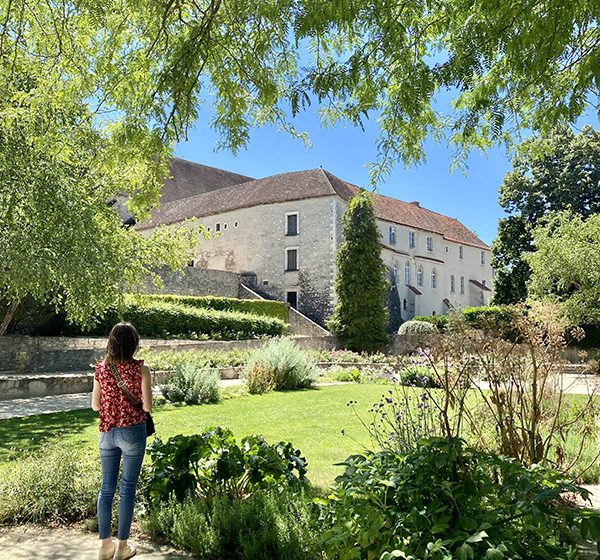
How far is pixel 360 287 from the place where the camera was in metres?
31.8

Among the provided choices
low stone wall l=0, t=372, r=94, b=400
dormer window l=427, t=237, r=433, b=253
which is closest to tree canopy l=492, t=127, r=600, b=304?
dormer window l=427, t=237, r=433, b=253

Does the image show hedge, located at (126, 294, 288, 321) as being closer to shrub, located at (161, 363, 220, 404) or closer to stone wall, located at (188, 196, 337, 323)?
stone wall, located at (188, 196, 337, 323)

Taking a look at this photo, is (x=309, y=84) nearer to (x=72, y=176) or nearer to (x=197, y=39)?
(x=197, y=39)

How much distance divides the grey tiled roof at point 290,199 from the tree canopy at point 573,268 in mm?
13964

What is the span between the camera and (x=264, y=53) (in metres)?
5.01

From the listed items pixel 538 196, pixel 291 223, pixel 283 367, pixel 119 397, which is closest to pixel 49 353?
pixel 283 367

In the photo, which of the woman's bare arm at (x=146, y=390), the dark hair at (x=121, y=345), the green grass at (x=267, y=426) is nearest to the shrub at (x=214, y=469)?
the woman's bare arm at (x=146, y=390)

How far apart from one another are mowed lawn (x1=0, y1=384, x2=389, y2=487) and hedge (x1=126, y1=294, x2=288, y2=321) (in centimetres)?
1298

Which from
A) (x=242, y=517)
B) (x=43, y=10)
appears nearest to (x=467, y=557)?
(x=242, y=517)

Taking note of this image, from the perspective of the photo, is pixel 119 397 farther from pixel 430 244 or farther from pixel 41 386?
pixel 430 244

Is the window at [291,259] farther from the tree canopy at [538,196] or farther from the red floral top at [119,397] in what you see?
the red floral top at [119,397]

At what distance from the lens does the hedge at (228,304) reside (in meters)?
26.7

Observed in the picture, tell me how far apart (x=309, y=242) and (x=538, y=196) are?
15365 millimetres

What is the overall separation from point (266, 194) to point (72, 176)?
2938 centimetres
